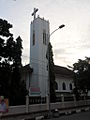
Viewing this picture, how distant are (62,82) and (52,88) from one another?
11546 millimetres

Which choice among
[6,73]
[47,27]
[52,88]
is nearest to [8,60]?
[6,73]

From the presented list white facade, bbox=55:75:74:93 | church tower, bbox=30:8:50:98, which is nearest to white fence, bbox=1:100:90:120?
church tower, bbox=30:8:50:98

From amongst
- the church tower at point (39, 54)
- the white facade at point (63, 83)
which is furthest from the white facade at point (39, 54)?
the white facade at point (63, 83)

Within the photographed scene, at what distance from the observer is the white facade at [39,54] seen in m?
36.8

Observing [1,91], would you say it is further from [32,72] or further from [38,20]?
[38,20]

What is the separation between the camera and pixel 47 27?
4019cm

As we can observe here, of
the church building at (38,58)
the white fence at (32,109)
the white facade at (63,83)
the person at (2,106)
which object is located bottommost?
the white fence at (32,109)

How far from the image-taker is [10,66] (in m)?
22.5

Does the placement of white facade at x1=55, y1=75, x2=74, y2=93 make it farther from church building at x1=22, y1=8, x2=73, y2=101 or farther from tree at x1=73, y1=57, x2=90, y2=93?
tree at x1=73, y1=57, x2=90, y2=93

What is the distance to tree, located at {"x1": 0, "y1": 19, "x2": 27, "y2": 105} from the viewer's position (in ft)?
70.7

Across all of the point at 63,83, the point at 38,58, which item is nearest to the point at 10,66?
the point at 38,58

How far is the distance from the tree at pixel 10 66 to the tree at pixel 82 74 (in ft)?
31.7

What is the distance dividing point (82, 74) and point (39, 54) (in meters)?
11.7

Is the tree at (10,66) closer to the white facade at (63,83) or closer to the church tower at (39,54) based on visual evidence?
the church tower at (39,54)
